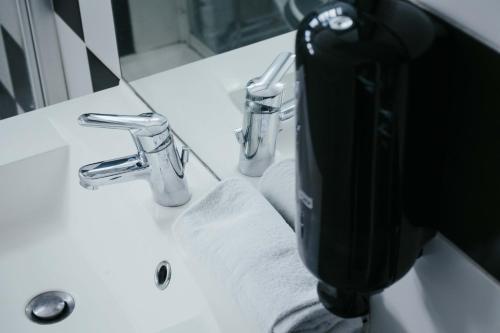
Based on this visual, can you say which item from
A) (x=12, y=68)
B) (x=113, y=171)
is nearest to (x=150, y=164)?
(x=113, y=171)

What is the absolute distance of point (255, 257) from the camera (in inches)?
27.0

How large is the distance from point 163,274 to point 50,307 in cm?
18

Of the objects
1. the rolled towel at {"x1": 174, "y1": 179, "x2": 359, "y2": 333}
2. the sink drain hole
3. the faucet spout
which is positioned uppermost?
the rolled towel at {"x1": 174, "y1": 179, "x2": 359, "y2": 333}

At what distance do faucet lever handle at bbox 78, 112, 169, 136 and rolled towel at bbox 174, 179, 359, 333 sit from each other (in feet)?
0.37

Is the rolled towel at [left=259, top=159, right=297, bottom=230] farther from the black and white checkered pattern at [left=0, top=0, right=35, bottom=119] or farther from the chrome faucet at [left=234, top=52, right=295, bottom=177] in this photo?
the black and white checkered pattern at [left=0, top=0, right=35, bottom=119]

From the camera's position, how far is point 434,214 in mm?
552

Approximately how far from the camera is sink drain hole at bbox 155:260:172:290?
2.79 ft

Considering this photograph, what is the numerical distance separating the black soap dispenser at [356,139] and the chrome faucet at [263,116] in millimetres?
257

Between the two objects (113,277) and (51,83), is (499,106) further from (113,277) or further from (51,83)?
(51,83)

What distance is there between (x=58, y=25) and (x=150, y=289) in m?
0.76

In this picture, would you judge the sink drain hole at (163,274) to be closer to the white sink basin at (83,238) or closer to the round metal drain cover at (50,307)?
the white sink basin at (83,238)

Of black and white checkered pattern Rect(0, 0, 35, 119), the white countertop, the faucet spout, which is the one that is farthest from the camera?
black and white checkered pattern Rect(0, 0, 35, 119)

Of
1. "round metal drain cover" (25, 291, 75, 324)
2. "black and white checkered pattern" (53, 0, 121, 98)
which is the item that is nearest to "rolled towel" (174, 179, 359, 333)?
"round metal drain cover" (25, 291, 75, 324)

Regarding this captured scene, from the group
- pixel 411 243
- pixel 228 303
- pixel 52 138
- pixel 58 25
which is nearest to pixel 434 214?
pixel 411 243
